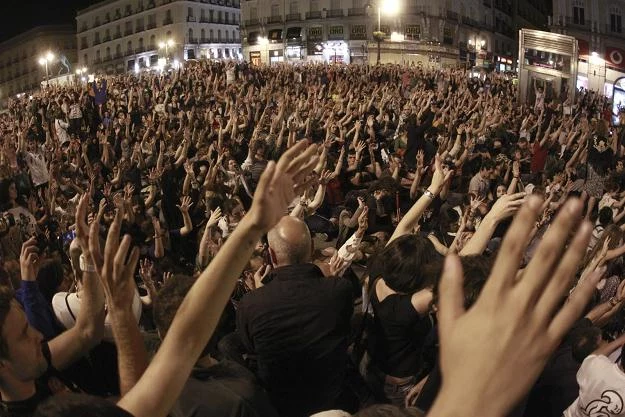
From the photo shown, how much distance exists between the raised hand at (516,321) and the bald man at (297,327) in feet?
6.03

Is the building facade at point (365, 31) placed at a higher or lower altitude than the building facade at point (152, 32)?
lower

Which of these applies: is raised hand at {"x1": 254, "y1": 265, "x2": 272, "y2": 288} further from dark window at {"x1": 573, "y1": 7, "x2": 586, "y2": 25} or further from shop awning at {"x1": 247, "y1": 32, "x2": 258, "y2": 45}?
shop awning at {"x1": 247, "y1": 32, "x2": 258, "y2": 45}

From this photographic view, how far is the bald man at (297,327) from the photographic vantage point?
2781mm

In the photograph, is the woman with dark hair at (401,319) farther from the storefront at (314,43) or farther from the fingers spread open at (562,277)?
the storefront at (314,43)

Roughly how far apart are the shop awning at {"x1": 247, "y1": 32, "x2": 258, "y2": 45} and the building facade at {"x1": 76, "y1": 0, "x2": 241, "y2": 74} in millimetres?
10308

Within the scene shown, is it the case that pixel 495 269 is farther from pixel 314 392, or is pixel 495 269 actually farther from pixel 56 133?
pixel 56 133

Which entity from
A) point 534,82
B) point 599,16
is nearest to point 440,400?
point 534,82

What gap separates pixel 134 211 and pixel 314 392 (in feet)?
14.1

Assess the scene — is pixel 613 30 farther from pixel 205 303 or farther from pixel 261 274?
pixel 205 303

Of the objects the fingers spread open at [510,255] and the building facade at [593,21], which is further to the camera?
the building facade at [593,21]

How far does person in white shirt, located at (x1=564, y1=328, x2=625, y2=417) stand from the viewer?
7.61 ft

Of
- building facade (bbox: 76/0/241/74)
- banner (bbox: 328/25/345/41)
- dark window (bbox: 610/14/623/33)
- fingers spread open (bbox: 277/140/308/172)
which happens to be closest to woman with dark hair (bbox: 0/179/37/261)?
fingers spread open (bbox: 277/140/308/172)

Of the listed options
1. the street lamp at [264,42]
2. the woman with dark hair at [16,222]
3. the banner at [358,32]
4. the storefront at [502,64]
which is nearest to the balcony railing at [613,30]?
the storefront at [502,64]

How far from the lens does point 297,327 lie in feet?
9.10
